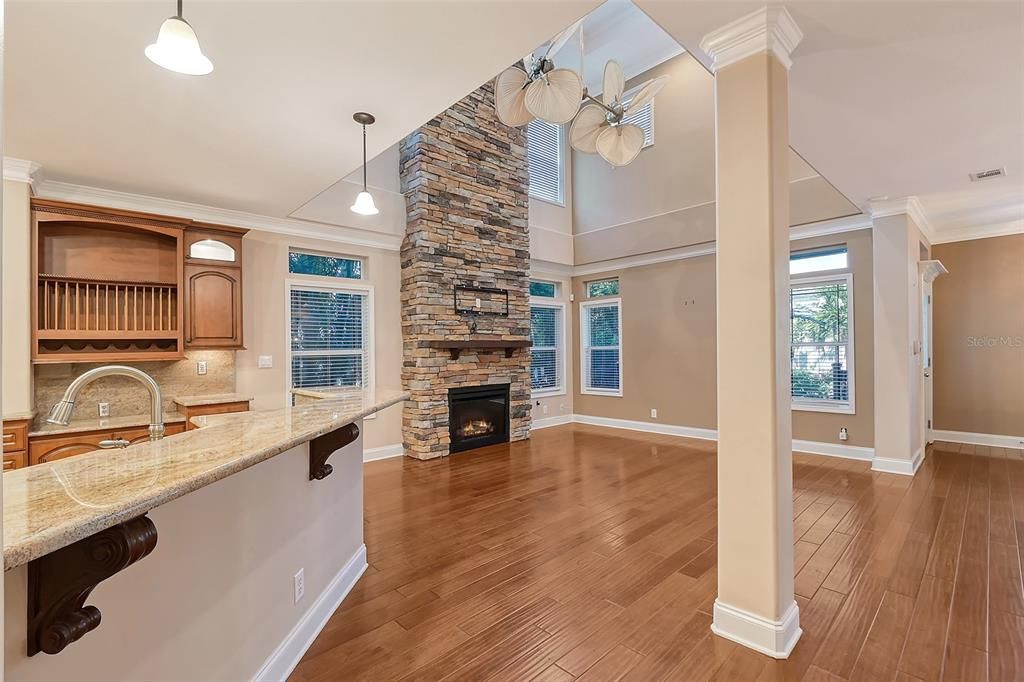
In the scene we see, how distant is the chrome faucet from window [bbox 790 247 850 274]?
6463mm

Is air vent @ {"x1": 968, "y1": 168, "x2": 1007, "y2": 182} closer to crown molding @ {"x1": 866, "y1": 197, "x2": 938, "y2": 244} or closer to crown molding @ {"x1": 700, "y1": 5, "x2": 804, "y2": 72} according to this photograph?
crown molding @ {"x1": 866, "y1": 197, "x2": 938, "y2": 244}

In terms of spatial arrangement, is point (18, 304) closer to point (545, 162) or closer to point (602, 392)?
point (545, 162)

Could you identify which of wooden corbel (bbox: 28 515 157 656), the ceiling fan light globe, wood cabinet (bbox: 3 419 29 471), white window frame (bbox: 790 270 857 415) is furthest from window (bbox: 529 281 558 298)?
wooden corbel (bbox: 28 515 157 656)

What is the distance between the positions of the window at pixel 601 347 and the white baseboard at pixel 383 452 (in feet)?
11.3

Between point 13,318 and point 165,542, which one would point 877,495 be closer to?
point 165,542

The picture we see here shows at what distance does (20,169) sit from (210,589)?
3705 mm

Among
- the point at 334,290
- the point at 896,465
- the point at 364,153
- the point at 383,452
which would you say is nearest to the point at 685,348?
the point at 896,465

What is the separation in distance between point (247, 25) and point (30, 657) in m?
2.38

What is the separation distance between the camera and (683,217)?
6.78m

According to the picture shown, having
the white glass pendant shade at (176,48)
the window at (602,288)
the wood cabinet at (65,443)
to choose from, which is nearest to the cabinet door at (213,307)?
Result: the wood cabinet at (65,443)

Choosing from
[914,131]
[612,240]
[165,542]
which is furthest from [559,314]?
[165,542]

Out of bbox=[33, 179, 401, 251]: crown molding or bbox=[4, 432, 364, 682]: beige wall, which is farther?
bbox=[33, 179, 401, 251]: crown molding

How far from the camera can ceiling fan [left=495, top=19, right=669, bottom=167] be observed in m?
2.80

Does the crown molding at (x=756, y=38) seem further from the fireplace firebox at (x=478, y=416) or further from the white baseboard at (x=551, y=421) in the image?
the white baseboard at (x=551, y=421)
